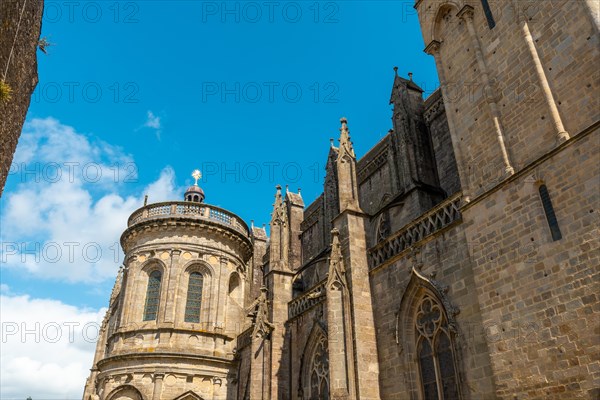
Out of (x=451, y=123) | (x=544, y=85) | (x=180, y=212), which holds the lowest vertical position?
(x=544, y=85)

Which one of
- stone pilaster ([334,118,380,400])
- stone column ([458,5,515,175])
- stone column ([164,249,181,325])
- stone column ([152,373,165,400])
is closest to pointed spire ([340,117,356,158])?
stone pilaster ([334,118,380,400])

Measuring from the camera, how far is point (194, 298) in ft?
71.8

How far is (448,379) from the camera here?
10.3 m

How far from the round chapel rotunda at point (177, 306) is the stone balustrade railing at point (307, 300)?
212 inches

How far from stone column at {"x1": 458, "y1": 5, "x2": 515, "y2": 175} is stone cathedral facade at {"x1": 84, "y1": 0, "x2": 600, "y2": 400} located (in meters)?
0.03

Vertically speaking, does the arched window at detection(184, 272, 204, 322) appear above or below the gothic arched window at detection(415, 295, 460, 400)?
above

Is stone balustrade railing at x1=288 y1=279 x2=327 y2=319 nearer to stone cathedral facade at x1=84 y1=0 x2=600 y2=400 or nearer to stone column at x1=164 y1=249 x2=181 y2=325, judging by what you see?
stone cathedral facade at x1=84 y1=0 x2=600 y2=400

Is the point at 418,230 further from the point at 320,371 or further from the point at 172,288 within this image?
the point at 172,288

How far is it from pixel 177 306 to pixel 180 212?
430cm

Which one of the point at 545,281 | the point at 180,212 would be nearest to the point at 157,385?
the point at 180,212

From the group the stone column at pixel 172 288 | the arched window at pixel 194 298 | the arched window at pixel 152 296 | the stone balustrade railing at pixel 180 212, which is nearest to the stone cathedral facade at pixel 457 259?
the stone column at pixel 172 288

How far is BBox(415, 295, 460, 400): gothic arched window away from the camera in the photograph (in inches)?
404

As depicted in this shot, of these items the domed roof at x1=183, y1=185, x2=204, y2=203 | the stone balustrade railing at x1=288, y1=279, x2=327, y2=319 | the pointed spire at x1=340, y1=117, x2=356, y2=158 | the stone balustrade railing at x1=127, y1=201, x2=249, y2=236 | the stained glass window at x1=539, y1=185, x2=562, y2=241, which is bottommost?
the stained glass window at x1=539, y1=185, x2=562, y2=241

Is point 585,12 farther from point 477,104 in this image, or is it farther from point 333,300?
point 333,300
